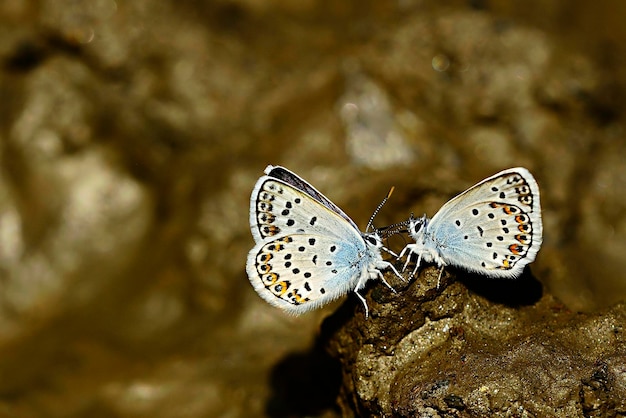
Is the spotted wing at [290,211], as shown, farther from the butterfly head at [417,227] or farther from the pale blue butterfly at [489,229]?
the pale blue butterfly at [489,229]

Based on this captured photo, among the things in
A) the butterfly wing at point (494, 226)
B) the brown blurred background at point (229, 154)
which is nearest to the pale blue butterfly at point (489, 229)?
the butterfly wing at point (494, 226)

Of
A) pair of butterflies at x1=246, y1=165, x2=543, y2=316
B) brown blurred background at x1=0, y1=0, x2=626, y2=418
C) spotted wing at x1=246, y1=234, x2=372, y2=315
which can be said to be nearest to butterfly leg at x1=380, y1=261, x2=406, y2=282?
pair of butterflies at x1=246, y1=165, x2=543, y2=316

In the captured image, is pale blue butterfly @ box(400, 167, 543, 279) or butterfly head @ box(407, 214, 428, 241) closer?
pale blue butterfly @ box(400, 167, 543, 279)

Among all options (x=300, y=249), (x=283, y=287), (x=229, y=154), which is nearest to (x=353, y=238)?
(x=300, y=249)

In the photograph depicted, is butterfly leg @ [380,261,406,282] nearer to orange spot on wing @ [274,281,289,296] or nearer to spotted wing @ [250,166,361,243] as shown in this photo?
spotted wing @ [250,166,361,243]

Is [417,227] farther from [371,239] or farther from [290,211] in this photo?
[290,211]

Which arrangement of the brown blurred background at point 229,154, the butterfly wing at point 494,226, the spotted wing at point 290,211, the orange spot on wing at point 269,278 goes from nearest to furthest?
the butterfly wing at point 494,226
the spotted wing at point 290,211
the orange spot on wing at point 269,278
the brown blurred background at point 229,154

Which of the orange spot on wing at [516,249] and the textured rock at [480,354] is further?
the orange spot on wing at [516,249]
